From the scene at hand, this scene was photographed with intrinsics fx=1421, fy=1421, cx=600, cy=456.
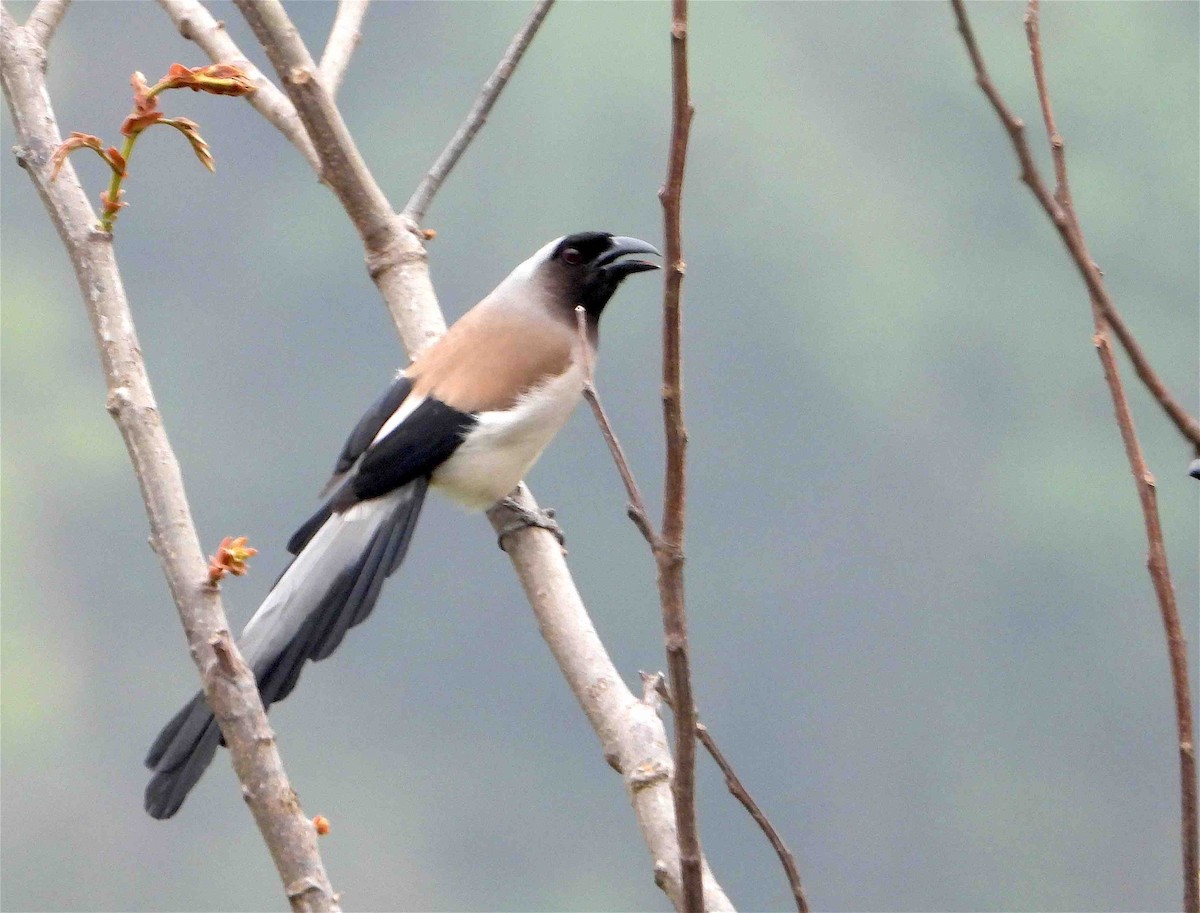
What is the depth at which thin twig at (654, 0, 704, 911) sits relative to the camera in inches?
35.7

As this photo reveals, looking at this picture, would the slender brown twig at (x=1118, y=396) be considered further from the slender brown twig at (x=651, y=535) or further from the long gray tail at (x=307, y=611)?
the long gray tail at (x=307, y=611)

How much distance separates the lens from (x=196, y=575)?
1.01 metres

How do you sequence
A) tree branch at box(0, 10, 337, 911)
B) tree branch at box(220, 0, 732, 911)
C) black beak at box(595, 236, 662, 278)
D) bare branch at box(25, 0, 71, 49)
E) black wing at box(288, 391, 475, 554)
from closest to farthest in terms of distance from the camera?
1. tree branch at box(0, 10, 337, 911)
2. bare branch at box(25, 0, 71, 49)
3. tree branch at box(220, 0, 732, 911)
4. black wing at box(288, 391, 475, 554)
5. black beak at box(595, 236, 662, 278)

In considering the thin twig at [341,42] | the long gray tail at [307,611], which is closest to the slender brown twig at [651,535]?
the long gray tail at [307,611]

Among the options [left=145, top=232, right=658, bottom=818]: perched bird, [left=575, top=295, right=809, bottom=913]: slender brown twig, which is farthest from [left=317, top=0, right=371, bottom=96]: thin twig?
[left=575, top=295, right=809, bottom=913]: slender brown twig

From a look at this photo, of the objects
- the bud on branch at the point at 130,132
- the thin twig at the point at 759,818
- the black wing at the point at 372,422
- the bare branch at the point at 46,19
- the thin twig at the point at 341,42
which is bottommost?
the thin twig at the point at 759,818

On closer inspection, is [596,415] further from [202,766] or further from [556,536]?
[556,536]

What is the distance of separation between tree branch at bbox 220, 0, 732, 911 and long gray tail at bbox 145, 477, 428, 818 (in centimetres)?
18

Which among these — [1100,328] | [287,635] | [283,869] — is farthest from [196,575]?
[287,635]

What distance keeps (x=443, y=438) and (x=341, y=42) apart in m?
0.66

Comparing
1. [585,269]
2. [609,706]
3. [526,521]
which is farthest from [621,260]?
[609,706]

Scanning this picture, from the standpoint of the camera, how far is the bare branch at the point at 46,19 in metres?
1.34

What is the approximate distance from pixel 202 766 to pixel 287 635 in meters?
0.35

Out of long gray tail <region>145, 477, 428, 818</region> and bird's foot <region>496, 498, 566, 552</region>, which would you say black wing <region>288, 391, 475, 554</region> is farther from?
bird's foot <region>496, 498, 566, 552</region>
